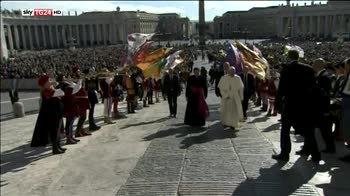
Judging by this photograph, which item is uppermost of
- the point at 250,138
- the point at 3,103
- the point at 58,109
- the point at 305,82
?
the point at 305,82

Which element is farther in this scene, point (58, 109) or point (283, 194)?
point (58, 109)

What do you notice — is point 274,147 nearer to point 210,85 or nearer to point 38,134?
point 38,134

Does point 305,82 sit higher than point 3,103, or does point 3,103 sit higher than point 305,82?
point 305,82

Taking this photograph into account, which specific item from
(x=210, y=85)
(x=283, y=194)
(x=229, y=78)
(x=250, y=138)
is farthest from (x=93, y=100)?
(x=210, y=85)

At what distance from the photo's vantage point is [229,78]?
865 cm

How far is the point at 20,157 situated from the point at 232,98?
4301 millimetres

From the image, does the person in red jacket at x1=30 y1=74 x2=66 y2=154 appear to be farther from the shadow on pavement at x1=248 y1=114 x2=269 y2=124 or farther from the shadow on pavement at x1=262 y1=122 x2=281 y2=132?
the shadow on pavement at x1=248 y1=114 x2=269 y2=124

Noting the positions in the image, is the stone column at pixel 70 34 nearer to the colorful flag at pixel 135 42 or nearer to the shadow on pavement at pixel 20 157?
the colorful flag at pixel 135 42

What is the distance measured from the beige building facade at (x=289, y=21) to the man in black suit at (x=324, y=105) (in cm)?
674

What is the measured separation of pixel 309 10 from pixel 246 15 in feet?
225

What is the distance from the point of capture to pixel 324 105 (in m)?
6.18

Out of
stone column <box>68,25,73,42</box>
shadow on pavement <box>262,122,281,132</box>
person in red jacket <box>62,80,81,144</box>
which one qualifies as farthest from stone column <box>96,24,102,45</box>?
shadow on pavement <box>262,122,281,132</box>

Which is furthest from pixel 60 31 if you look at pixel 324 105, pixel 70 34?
pixel 324 105

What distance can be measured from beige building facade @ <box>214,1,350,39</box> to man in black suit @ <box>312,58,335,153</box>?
6736 millimetres
